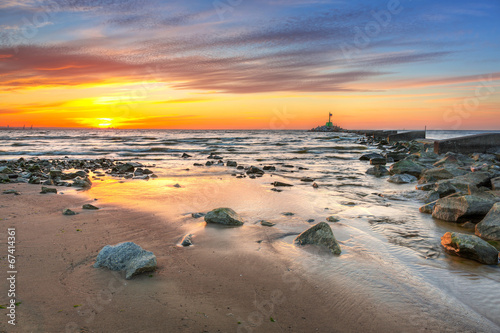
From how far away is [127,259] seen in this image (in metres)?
3.61

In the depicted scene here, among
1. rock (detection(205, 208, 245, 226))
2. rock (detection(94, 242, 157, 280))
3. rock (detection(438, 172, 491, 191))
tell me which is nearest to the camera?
rock (detection(94, 242, 157, 280))

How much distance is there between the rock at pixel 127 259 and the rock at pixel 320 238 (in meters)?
2.25

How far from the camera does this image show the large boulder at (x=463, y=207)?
19.0ft

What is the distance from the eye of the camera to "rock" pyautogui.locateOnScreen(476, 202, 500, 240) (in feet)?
16.0

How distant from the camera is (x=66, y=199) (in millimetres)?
7285

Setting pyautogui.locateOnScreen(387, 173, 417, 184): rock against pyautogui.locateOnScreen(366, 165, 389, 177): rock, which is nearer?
pyautogui.locateOnScreen(387, 173, 417, 184): rock

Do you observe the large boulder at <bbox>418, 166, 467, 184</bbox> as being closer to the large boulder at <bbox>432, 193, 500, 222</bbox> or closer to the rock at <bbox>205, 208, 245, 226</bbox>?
the large boulder at <bbox>432, 193, 500, 222</bbox>

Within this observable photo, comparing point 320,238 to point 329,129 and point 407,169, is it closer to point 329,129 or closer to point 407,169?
point 407,169

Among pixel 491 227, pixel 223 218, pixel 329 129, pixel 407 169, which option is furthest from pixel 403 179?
pixel 329 129

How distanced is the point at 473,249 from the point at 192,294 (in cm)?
382

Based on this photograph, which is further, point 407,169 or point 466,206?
point 407,169

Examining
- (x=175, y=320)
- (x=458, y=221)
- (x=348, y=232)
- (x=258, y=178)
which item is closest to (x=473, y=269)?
(x=348, y=232)

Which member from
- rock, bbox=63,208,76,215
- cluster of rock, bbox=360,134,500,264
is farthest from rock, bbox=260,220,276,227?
rock, bbox=63,208,76,215

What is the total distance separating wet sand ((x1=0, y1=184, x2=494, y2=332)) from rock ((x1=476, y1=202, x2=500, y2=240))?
8.95 ft
